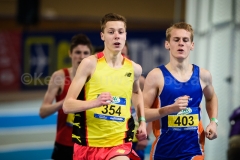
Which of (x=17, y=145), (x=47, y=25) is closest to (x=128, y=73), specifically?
(x=17, y=145)

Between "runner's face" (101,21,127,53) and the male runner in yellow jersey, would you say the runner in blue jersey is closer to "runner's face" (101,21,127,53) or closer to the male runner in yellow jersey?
the male runner in yellow jersey

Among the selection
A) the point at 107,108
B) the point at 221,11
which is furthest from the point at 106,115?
the point at 221,11

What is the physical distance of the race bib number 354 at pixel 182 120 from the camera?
16.3 ft

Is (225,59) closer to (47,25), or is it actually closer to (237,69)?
(237,69)

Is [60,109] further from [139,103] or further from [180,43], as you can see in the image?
[180,43]

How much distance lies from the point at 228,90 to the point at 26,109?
273 inches

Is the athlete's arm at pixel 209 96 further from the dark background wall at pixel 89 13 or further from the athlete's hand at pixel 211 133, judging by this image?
the dark background wall at pixel 89 13

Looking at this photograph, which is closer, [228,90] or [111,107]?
[111,107]

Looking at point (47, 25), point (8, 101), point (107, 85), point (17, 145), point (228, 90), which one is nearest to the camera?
point (107, 85)

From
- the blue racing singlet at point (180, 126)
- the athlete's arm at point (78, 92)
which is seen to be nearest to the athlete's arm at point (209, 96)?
the blue racing singlet at point (180, 126)

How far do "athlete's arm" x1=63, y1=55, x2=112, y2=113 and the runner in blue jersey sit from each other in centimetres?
68

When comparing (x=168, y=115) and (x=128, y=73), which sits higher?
(x=128, y=73)

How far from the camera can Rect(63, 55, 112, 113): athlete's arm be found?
14.3 feet

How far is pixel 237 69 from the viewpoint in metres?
7.46
